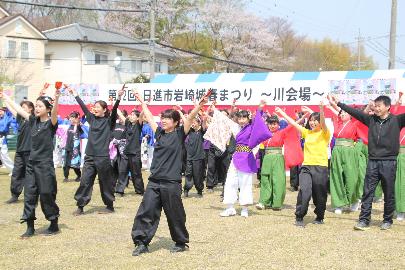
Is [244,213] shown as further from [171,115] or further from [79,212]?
[171,115]

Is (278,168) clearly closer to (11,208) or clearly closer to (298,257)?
(298,257)

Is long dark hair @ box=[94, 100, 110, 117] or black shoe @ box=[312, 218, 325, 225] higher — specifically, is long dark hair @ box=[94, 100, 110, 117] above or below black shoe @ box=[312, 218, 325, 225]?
above

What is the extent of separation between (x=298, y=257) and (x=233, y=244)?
97 centimetres

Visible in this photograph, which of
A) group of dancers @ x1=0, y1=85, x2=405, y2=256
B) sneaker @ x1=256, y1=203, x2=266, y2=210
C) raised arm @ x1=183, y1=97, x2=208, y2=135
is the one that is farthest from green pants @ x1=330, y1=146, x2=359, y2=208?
raised arm @ x1=183, y1=97, x2=208, y2=135

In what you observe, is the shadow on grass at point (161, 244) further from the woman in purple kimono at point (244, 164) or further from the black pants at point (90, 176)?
the black pants at point (90, 176)

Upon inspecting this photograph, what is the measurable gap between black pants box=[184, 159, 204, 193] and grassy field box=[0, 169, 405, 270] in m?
2.11

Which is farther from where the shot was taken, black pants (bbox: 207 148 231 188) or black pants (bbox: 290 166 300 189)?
black pants (bbox: 290 166 300 189)

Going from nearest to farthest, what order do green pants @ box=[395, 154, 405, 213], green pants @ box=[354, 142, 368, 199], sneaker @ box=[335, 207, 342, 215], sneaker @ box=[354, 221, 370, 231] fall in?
1. sneaker @ box=[354, 221, 370, 231]
2. green pants @ box=[395, 154, 405, 213]
3. sneaker @ box=[335, 207, 342, 215]
4. green pants @ box=[354, 142, 368, 199]

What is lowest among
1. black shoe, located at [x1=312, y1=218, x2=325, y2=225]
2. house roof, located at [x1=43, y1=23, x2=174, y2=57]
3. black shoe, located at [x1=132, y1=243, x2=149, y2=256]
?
black shoe, located at [x1=312, y1=218, x2=325, y2=225]

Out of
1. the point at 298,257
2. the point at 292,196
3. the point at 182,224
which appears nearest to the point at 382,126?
the point at 298,257

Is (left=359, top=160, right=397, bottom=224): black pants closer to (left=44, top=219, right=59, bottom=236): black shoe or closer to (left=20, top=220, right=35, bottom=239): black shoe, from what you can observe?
(left=44, top=219, right=59, bottom=236): black shoe

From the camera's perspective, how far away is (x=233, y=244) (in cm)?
688

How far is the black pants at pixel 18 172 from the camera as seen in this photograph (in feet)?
32.2

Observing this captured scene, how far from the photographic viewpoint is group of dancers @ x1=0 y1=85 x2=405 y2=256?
6395 millimetres
